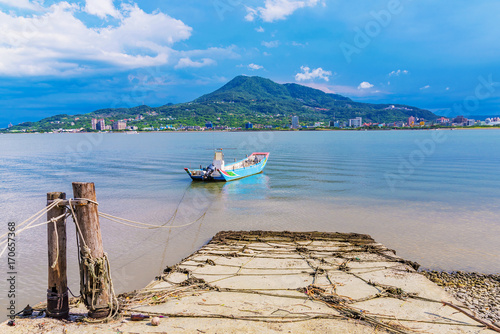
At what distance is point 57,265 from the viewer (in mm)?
5188

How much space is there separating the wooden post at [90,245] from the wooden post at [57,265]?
315 mm

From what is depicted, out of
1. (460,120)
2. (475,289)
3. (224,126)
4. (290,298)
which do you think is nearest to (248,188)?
(475,289)

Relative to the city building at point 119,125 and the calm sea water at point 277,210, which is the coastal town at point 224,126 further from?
the calm sea water at point 277,210

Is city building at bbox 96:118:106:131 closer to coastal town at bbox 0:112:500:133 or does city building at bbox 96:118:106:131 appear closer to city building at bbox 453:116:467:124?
coastal town at bbox 0:112:500:133

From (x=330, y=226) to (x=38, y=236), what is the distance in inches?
469

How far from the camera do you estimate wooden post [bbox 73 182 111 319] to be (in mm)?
5117

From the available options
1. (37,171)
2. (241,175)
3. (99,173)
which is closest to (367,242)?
(241,175)

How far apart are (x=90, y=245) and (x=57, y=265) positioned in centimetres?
64

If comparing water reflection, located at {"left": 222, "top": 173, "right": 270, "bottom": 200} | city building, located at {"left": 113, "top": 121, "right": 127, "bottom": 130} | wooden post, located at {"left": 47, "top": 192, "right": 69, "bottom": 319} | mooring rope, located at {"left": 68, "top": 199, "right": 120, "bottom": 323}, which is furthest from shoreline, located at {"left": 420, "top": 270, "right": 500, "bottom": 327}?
city building, located at {"left": 113, "top": 121, "right": 127, "bottom": 130}

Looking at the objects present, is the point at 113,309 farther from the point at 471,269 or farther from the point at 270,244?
the point at 471,269

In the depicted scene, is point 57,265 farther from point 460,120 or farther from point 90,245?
point 460,120

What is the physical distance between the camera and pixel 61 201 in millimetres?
5023

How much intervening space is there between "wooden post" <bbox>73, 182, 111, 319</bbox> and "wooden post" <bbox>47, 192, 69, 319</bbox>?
1.03ft

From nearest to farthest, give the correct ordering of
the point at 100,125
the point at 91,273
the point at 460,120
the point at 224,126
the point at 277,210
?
the point at 91,273, the point at 277,210, the point at 460,120, the point at 100,125, the point at 224,126
